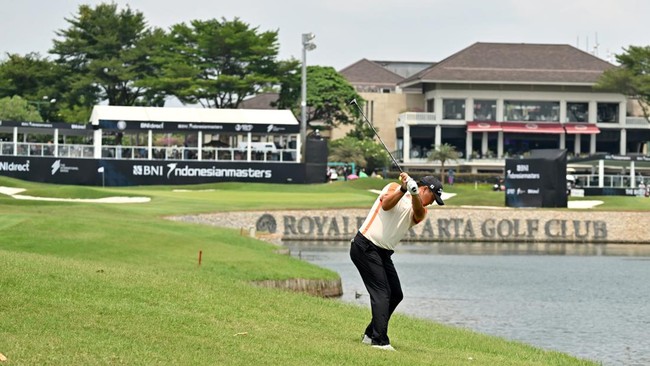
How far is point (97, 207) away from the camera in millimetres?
50094

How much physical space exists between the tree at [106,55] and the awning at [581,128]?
37.8 m

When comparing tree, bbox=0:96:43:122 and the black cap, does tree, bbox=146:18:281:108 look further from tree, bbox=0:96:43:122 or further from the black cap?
the black cap

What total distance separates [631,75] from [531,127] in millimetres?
11170

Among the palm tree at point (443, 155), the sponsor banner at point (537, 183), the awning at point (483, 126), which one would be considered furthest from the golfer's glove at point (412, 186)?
the awning at point (483, 126)

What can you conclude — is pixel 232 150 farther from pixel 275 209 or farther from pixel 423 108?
pixel 423 108

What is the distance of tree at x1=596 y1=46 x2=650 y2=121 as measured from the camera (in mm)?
120812

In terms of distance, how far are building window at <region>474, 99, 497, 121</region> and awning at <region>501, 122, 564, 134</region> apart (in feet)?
5.39

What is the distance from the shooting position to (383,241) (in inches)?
651

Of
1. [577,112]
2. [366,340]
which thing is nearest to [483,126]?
[577,112]

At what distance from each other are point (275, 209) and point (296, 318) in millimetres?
37901

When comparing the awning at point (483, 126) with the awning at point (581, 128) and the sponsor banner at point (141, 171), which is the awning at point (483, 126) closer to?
the awning at point (581, 128)

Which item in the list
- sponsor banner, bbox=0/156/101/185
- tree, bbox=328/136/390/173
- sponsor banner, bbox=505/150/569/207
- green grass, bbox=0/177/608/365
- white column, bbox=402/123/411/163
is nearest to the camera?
green grass, bbox=0/177/608/365

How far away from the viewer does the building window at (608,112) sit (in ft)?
427

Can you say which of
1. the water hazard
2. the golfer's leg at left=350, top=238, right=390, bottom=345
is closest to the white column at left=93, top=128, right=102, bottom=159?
the water hazard
